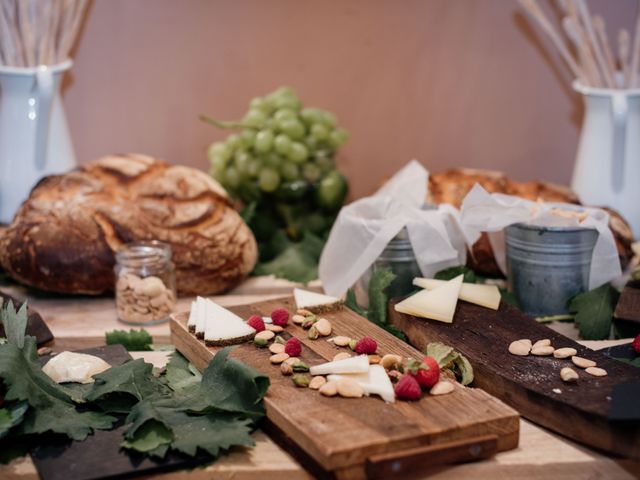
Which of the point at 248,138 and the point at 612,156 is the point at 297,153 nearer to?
the point at 248,138

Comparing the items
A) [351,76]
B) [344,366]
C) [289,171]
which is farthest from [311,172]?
[344,366]

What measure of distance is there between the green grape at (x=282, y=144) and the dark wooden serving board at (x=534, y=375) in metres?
0.50

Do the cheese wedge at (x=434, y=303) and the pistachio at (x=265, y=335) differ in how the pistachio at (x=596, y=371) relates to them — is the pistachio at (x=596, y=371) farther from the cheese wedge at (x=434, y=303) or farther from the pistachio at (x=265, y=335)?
the pistachio at (x=265, y=335)

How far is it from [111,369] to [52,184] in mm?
580

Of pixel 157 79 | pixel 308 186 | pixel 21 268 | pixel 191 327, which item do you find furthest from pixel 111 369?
pixel 157 79

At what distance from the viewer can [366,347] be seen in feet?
3.49

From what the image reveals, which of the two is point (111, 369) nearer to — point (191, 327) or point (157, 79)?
point (191, 327)

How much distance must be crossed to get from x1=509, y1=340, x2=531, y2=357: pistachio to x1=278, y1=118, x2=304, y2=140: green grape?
0.71 metres

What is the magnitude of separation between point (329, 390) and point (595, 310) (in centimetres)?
57

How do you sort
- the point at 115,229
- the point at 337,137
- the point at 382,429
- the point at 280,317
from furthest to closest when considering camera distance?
the point at 337,137 < the point at 115,229 < the point at 280,317 < the point at 382,429

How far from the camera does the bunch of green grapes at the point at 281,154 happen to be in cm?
163

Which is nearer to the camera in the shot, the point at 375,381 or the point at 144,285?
the point at 375,381

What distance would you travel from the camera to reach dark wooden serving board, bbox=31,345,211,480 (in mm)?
865

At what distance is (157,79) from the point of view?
6.00 feet
